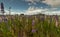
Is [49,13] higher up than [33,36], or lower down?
higher up

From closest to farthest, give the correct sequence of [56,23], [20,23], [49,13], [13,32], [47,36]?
[47,36], [13,32], [56,23], [20,23], [49,13]

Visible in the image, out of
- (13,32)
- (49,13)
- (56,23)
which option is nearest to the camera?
(13,32)

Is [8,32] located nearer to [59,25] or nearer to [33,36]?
[33,36]

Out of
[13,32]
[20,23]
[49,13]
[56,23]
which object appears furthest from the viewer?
[49,13]

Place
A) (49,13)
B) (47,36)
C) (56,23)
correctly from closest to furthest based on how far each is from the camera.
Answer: (47,36)
(56,23)
(49,13)

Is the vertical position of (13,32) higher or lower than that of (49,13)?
lower

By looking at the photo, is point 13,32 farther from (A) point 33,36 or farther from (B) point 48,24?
(B) point 48,24

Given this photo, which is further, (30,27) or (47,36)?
(30,27)

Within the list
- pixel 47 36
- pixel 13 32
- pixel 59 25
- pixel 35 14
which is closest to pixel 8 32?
pixel 13 32

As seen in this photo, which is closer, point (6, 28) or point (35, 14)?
point (6, 28)
